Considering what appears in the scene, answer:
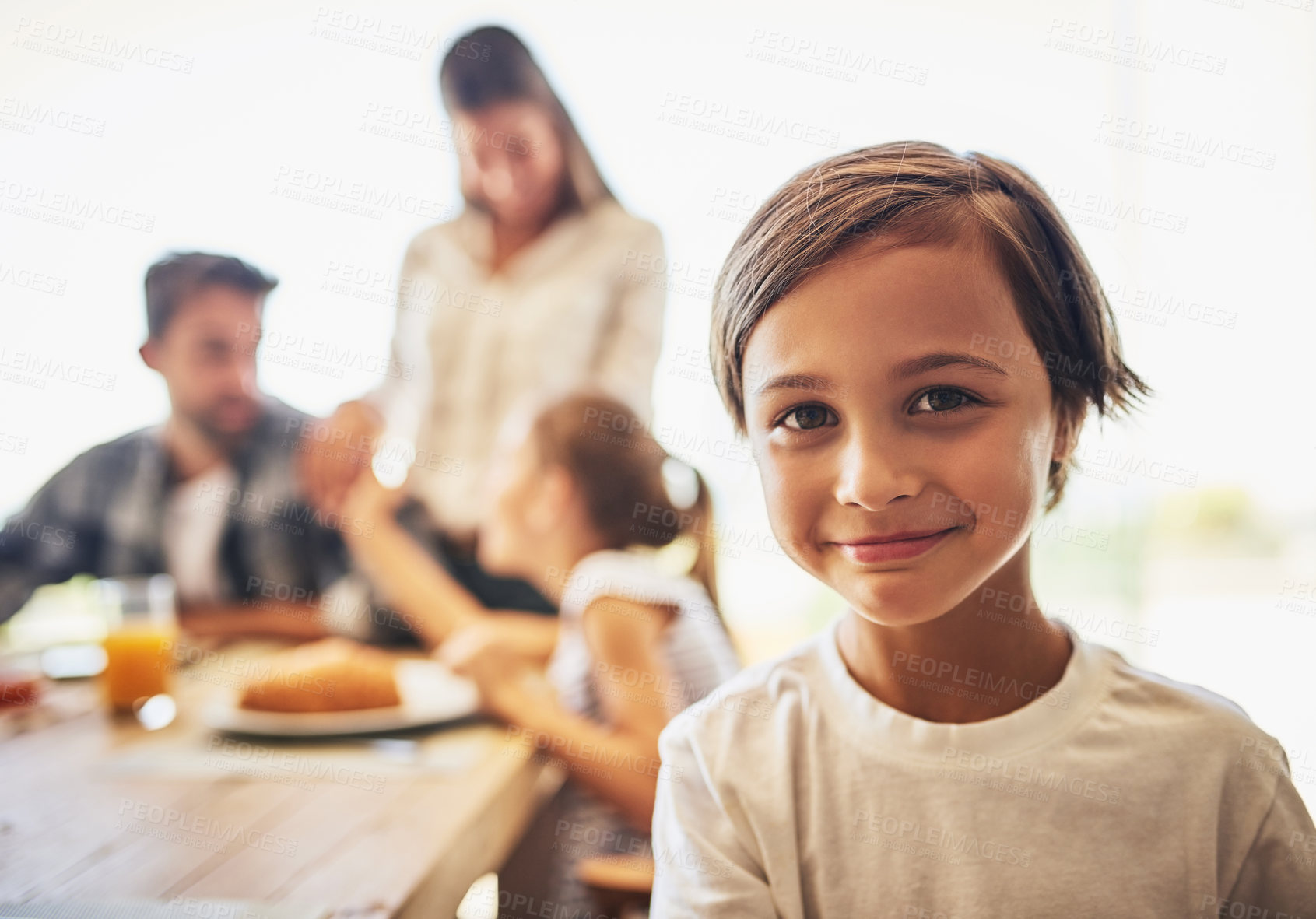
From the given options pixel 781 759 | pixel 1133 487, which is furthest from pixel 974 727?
pixel 1133 487

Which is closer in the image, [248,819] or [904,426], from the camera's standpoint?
[904,426]

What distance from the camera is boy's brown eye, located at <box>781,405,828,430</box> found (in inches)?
24.4

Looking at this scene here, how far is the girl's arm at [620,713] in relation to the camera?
1.26 metres

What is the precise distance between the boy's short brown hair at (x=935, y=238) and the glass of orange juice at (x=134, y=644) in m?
1.11

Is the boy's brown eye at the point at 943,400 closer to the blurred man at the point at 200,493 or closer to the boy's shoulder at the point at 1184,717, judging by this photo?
the boy's shoulder at the point at 1184,717

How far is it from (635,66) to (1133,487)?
5.54 ft

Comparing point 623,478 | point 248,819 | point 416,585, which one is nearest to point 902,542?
point 248,819

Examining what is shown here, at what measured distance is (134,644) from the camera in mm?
1332

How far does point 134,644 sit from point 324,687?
359 millimetres

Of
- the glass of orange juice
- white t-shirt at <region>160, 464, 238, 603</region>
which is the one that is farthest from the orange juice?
white t-shirt at <region>160, 464, 238, 603</region>

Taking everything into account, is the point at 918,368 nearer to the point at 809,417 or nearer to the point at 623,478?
the point at 809,417

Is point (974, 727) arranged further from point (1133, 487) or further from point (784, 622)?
point (784, 622)

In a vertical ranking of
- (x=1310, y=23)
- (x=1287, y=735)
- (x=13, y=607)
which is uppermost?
(x=1310, y=23)

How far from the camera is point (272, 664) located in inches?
53.5
